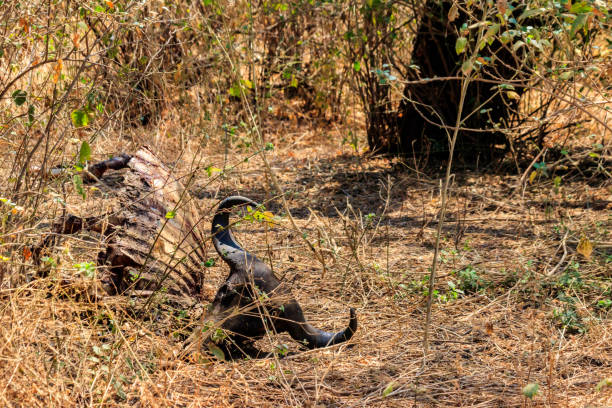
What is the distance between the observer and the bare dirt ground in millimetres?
2834

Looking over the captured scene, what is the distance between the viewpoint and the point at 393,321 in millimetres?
3814

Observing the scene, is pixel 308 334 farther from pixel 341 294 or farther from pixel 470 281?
pixel 470 281

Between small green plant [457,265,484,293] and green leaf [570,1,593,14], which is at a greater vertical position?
green leaf [570,1,593,14]

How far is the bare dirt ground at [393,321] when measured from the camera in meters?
2.83

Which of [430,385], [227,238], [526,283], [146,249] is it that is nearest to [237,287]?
[227,238]

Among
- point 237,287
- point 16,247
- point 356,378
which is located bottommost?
point 356,378

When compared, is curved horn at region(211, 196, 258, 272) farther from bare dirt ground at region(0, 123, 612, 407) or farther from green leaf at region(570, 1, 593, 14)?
Result: green leaf at region(570, 1, 593, 14)

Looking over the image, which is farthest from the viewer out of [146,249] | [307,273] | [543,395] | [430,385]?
[307,273]

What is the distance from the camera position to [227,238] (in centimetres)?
358

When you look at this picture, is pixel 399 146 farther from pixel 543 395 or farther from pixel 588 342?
pixel 543 395

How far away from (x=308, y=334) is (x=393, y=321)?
0.60 metres

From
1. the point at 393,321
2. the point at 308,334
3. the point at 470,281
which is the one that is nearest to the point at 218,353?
the point at 308,334

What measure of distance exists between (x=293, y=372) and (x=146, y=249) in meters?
1.06

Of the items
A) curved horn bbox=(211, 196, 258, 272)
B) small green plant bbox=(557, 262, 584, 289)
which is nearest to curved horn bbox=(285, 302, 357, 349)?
curved horn bbox=(211, 196, 258, 272)
